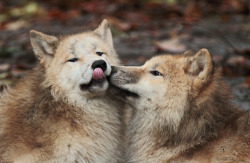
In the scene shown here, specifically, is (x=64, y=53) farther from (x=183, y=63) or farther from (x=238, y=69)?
(x=238, y=69)

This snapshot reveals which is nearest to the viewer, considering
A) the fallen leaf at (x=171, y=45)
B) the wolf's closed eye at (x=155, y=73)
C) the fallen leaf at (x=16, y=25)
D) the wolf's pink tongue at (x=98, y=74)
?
the wolf's pink tongue at (x=98, y=74)

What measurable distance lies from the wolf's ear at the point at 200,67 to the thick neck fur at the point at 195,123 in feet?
0.49

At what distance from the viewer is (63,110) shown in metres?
5.96

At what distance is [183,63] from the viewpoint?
5789mm

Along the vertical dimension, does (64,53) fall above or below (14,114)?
above

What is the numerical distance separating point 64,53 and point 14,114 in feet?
3.62

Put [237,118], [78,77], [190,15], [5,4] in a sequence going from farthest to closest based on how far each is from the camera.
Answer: [5,4] → [190,15] → [78,77] → [237,118]

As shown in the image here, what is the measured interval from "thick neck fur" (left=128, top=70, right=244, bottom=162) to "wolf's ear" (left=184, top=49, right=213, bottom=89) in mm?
150

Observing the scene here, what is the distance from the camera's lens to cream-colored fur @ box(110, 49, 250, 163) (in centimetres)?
544

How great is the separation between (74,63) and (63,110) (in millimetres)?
686

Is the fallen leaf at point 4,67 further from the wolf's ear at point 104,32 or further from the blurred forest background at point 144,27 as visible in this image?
the wolf's ear at point 104,32

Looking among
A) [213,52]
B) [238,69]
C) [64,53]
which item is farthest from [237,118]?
[213,52]

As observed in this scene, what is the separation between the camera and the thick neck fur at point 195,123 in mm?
5605

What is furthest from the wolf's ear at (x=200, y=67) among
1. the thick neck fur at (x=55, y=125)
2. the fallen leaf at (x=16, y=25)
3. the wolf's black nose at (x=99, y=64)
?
the fallen leaf at (x=16, y=25)
